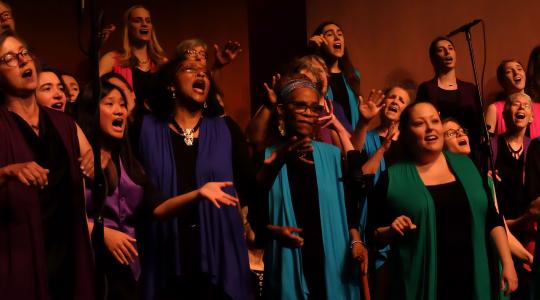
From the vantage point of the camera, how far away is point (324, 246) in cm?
307

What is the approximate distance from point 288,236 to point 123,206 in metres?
0.64

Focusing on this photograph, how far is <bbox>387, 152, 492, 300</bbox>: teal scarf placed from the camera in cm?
304

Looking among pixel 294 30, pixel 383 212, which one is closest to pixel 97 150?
pixel 383 212

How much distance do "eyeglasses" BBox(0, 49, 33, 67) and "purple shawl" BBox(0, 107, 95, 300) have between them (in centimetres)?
19

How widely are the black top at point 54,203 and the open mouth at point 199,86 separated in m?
0.67

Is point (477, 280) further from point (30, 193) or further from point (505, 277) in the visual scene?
point (30, 193)

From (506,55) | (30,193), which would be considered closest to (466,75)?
(506,55)

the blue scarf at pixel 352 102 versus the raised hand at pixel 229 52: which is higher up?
the raised hand at pixel 229 52

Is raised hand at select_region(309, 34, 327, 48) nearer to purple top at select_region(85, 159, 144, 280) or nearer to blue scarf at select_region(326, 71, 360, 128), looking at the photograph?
blue scarf at select_region(326, 71, 360, 128)

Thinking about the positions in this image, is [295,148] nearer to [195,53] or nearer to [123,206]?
[123,206]

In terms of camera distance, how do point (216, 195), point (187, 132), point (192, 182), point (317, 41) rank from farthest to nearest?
point (317, 41) → point (187, 132) → point (192, 182) → point (216, 195)

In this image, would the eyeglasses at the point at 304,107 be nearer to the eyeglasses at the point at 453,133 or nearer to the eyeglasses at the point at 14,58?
the eyeglasses at the point at 14,58

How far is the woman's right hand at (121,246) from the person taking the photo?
277cm

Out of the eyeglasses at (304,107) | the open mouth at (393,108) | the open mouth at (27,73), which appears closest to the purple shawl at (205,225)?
the eyeglasses at (304,107)
